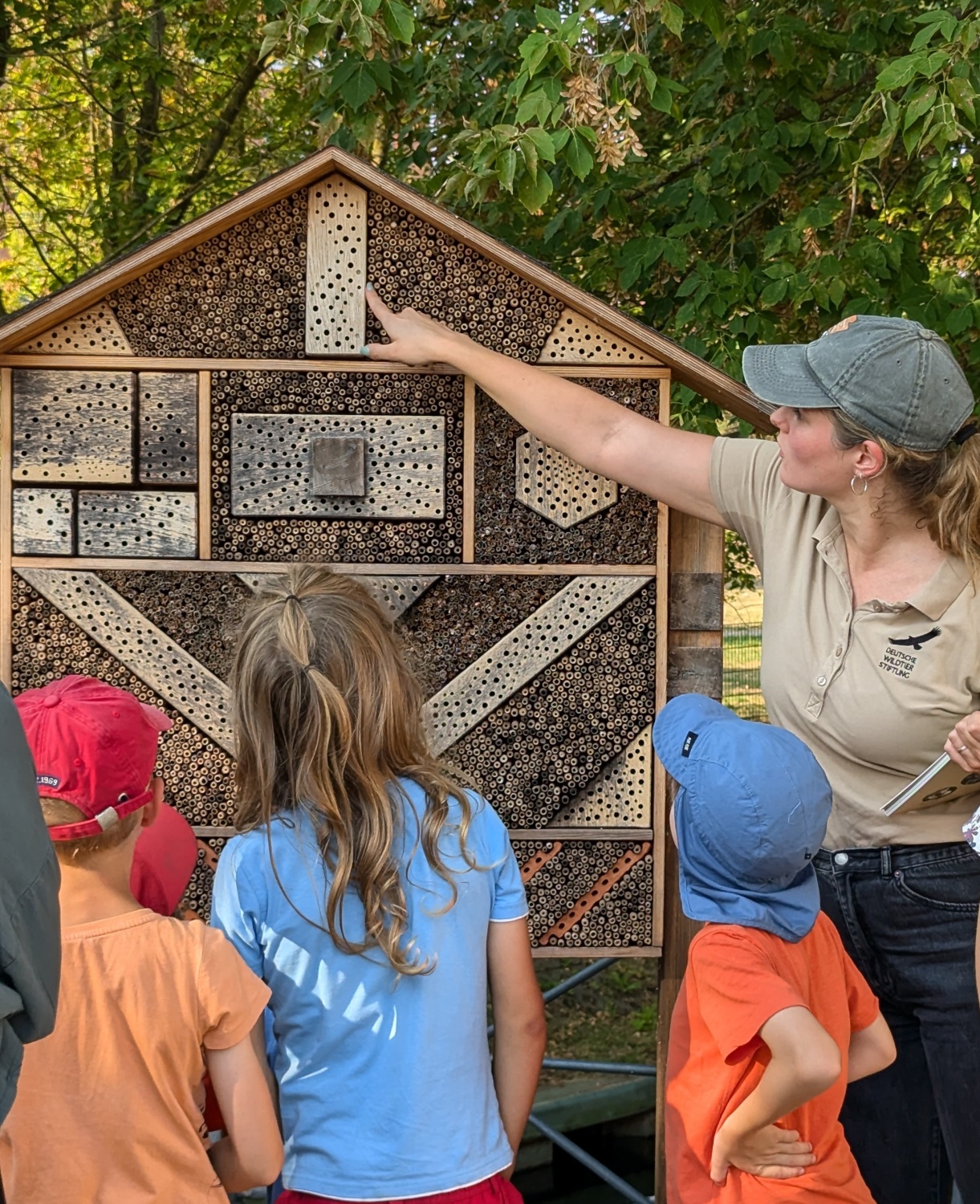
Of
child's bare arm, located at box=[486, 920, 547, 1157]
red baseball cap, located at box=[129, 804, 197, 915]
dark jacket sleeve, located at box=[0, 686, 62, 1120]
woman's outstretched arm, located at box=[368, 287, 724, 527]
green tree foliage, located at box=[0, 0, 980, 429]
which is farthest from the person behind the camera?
green tree foliage, located at box=[0, 0, 980, 429]

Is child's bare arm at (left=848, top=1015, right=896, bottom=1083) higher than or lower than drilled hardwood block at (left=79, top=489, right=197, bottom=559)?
lower

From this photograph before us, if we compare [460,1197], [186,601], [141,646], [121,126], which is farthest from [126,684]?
[121,126]

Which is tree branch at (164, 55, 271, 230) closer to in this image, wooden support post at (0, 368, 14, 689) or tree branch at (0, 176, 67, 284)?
tree branch at (0, 176, 67, 284)

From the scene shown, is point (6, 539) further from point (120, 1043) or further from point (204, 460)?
point (120, 1043)

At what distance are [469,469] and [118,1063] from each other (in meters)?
1.55

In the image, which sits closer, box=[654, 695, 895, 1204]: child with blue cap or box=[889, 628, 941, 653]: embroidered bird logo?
box=[654, 695, 895, 1204]: child with blue cap

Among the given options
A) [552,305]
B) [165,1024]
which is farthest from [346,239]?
[165,1024]

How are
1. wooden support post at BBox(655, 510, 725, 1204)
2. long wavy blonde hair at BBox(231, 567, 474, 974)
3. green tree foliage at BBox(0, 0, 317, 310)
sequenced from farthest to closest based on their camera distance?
1. green tree foliage at BBox(0, 0, 317, 310)
2. wooden support post at BBox(655, 510, 725, 1204)
3. long wavy blonde hair at BBox(231, 567, 474, 974)

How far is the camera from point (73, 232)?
6492 millimetres

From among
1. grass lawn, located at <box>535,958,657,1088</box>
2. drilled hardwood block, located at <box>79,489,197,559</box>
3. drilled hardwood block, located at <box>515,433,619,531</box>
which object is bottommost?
grass lawn, located at <box>535,958,657,1088</box>

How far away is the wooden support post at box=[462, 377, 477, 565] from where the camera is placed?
2916 millimetres

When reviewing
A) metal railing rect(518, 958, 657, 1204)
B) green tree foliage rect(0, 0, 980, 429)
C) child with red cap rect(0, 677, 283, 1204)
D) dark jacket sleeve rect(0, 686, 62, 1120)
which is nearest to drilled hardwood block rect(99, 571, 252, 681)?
child with red cap rect(0, 677, 283, 1204)

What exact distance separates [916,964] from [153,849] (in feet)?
4.77

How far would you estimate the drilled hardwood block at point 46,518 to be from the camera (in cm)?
292
